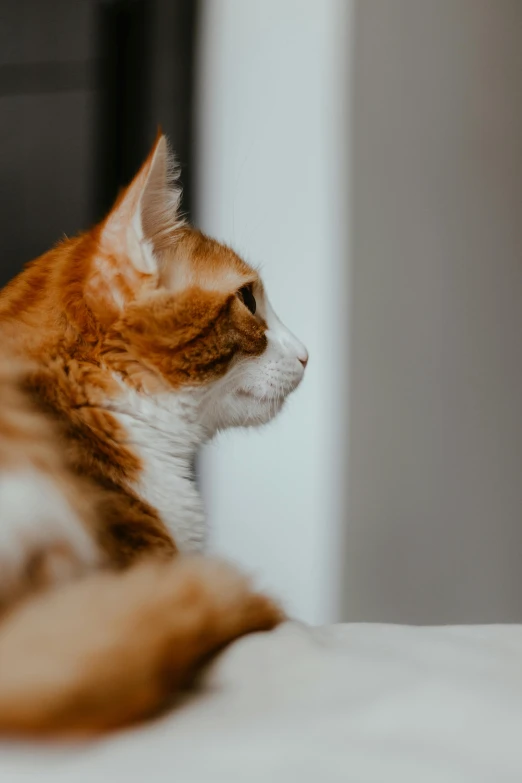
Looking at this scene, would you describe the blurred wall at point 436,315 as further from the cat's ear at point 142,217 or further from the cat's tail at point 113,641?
the cat's tail at point 113,641

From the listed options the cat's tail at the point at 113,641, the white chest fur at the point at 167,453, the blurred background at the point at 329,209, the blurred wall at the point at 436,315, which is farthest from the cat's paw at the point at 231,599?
the blurred wall at the point at 436,315

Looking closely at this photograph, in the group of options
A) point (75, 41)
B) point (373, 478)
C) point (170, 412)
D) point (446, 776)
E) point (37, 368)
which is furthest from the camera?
point (373, 478)

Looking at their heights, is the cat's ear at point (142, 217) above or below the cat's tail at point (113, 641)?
above

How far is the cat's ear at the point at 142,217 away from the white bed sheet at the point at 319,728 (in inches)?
18.6

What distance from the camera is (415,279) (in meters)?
1.77

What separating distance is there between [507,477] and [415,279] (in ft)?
1.86

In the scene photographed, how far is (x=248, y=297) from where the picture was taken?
105cm

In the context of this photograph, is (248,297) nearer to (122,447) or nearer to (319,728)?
(122,447)

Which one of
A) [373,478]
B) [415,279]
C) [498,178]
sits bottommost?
[373,478]

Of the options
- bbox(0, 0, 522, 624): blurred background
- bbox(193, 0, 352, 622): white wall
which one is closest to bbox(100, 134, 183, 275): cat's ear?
bbox(0, 0, 522, 624): blurred background

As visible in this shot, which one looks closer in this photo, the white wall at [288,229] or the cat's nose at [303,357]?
the cat's nose at [303,357]

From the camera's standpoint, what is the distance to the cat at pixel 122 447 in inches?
19.2

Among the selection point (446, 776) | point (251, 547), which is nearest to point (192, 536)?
point (446, 776)

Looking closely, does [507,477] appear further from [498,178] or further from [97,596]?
[97,596]
